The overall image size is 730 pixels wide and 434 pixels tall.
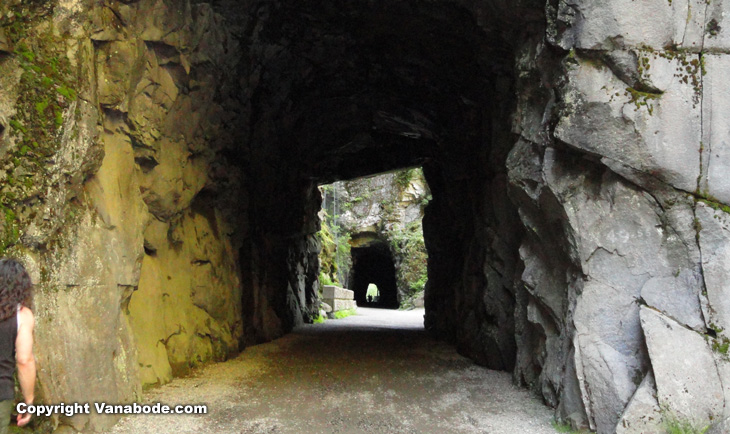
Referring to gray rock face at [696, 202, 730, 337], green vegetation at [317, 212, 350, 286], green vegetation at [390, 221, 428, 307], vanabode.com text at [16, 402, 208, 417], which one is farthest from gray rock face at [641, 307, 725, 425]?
green vegetation at [390, 221, 428, 307]

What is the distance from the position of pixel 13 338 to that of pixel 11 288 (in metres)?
0.33

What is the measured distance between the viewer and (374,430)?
6.07m

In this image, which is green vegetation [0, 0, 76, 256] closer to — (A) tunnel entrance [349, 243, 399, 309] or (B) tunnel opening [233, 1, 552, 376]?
(B) tunnel opening [233, 1, 552, 376]

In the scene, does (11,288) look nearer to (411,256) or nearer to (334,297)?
(334,297)

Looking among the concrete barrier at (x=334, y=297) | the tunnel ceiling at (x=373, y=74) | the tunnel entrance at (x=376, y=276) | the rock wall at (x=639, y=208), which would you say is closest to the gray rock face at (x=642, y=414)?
the rock wall at (x=639, y=208)

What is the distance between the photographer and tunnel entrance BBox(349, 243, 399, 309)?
4297 centimetres

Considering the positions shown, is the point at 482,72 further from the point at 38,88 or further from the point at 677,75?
the point at 38,88

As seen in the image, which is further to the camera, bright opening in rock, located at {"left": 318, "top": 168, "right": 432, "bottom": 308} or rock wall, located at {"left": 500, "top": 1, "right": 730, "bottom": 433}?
bright opening in rock, located at {"left": 318, "top": 168, "right": 432, "bottom": 308}

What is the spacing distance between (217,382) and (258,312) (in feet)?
15.5

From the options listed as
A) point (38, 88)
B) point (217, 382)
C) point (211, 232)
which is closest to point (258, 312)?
point (211, 232)

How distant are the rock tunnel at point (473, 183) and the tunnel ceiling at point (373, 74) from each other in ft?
0.29

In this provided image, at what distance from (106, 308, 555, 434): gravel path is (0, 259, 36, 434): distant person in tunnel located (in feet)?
8.19

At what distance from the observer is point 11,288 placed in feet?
11.2

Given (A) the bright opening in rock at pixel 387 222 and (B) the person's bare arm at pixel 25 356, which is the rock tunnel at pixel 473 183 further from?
(A) the bright opening in rock at pixel 387 222
